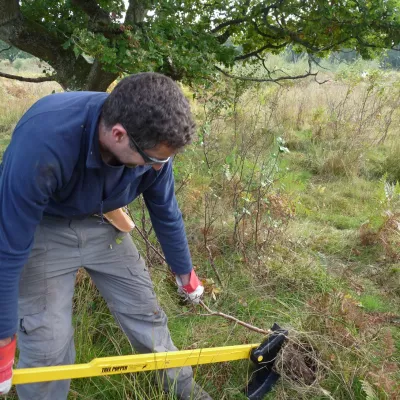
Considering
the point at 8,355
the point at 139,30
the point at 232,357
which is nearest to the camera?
the point at 8,355

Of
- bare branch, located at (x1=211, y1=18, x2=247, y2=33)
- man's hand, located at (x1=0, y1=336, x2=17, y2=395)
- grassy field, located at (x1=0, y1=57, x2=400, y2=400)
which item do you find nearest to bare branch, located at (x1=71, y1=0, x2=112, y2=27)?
grassy field, located at (x1=0, y1=57, x2=400, y2=400)

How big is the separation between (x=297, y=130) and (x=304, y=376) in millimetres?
6158

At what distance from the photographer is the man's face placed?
1608 mm

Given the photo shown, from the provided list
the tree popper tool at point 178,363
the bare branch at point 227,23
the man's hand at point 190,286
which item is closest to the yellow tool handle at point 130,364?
the tree popper tool at point 178,363

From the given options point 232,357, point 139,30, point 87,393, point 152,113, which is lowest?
point 87,393

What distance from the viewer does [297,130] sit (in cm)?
790

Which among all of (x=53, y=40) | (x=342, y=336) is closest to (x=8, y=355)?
(x=342, y=336)

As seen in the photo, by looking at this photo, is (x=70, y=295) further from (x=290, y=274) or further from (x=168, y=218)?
(x=290, y=274)

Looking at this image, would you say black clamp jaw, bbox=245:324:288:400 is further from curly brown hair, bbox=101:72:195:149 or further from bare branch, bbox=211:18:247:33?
bare branch, bbox=211:18:247:33

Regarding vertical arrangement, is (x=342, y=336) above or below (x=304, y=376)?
above

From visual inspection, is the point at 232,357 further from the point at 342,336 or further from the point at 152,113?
the point at 152,113

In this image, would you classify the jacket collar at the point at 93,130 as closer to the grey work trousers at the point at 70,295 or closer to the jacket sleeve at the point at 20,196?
the jacket sleeve at the point at 20,196

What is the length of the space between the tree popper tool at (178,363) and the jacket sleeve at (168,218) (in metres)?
0.51

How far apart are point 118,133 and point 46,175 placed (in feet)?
1.06
